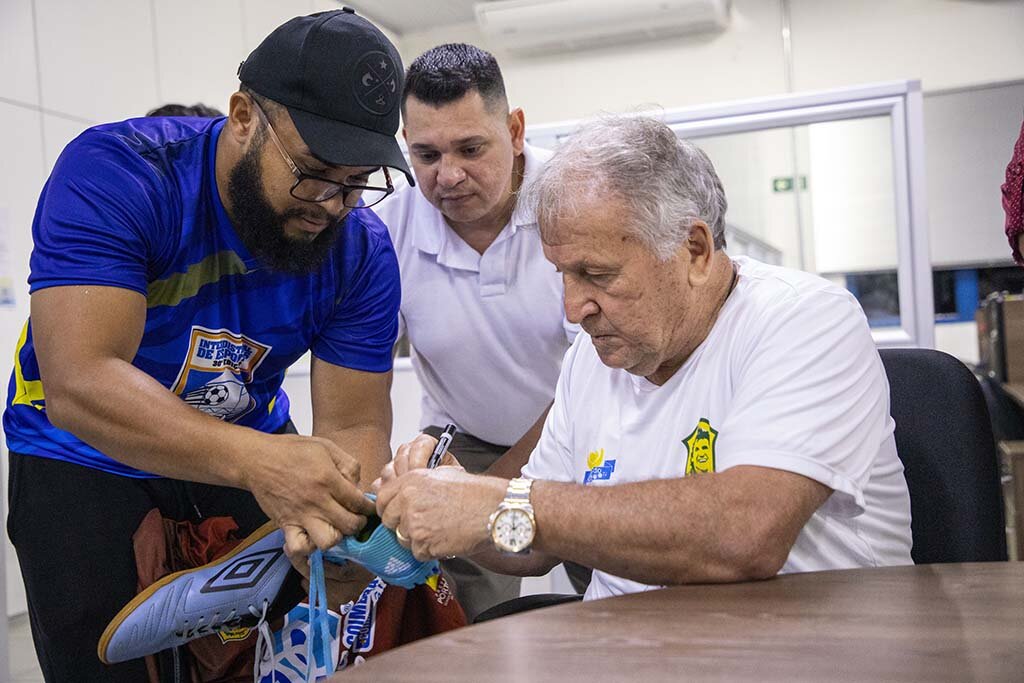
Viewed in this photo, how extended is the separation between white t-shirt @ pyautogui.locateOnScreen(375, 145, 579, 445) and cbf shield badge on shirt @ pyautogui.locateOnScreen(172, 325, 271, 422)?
639 millimetres

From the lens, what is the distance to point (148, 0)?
15.8 feet

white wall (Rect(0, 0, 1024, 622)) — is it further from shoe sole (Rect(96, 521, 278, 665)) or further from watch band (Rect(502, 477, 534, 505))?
watch band (Rect(502, 477, 534, 505))

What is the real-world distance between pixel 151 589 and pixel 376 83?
2.81 feet

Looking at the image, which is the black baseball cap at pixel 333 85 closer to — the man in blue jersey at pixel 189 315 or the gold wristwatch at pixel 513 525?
the man in blue jersey at pixel 189 315

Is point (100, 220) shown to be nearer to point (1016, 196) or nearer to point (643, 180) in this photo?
point (643, 180)

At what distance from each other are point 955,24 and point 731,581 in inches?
259

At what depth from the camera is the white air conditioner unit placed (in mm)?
6637

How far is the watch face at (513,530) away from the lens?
1188mm

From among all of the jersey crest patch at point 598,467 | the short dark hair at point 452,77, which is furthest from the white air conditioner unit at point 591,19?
the jersey crest patch at point 598,467

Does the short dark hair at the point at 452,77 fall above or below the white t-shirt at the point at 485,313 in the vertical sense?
above

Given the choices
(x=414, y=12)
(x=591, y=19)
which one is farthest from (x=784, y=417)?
(x=414, y=12)

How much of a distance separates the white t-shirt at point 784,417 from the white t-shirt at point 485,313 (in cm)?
73

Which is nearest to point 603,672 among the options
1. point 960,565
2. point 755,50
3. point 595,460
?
point 960,565

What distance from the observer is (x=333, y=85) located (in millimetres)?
1533
